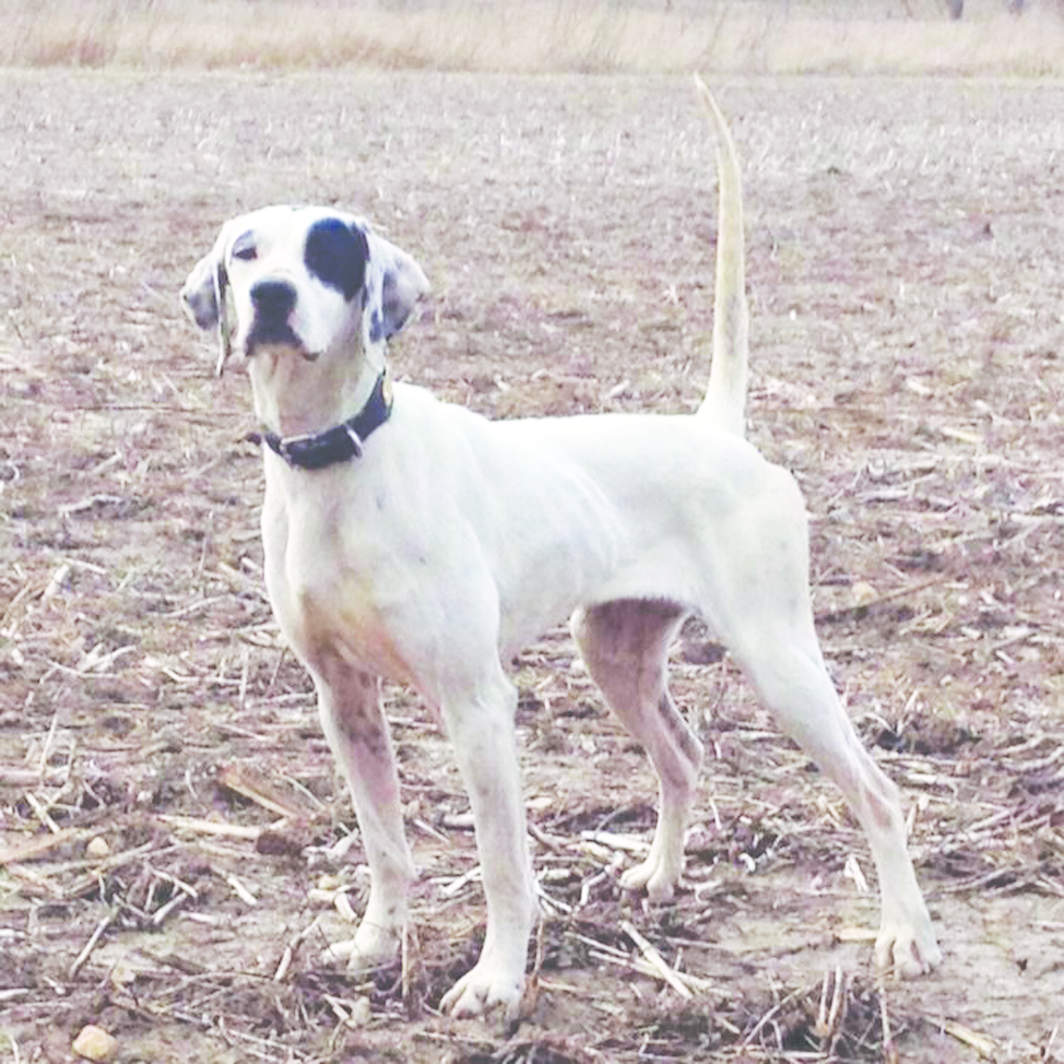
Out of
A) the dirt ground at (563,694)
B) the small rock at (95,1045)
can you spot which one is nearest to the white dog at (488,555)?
the dirt ground at (563,694)

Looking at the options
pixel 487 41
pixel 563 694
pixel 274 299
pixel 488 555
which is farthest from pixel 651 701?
pixel 487 41

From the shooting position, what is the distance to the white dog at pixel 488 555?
13.1ft

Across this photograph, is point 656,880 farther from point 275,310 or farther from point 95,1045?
point 275,310

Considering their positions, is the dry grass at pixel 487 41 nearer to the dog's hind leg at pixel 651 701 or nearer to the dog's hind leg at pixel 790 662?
the dog's hind leg at pixel 651 701

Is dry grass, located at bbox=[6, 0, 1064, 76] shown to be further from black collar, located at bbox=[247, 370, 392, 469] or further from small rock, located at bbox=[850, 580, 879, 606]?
black collar, located at bbox=[247, 370, 392, 469]

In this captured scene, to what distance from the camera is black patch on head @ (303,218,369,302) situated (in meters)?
3.93

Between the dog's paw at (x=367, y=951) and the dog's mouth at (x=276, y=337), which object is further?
the dog's paw at (x=367, y=951)

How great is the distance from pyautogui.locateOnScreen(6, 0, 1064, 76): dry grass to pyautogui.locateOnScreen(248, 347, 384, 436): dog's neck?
20548 millimetres

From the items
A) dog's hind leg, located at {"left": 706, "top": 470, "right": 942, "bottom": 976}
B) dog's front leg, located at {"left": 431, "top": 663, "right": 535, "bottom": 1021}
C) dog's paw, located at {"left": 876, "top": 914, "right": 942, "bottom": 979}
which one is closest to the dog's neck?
dog's front leg, located at {"left": 431, "top": 663, "right": 535, "bottom": 1021}

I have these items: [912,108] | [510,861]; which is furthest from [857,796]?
[912,108]

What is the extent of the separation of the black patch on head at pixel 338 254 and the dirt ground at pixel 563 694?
1.19m

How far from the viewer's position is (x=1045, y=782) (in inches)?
204

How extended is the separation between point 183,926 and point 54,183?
415 inches

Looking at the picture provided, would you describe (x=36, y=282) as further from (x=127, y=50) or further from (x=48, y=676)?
(x=127, y=50)
